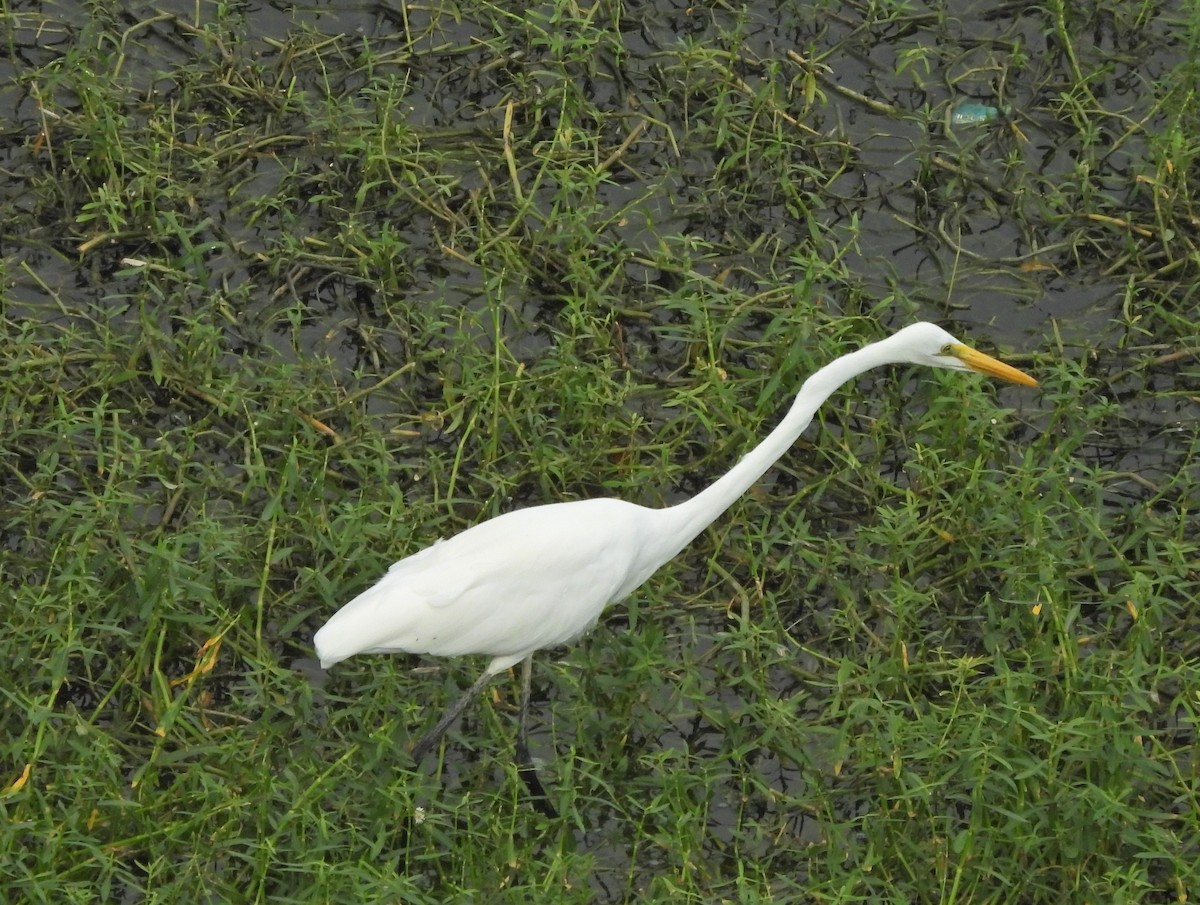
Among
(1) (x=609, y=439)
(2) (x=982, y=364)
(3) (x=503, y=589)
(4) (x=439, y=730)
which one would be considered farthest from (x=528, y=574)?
(2) (x=982, y=364)

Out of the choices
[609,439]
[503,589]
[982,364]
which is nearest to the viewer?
[503,589]

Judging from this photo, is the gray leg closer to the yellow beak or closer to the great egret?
the great egret

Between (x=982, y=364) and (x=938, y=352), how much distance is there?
0.52ft

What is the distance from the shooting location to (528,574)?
5.18 meters

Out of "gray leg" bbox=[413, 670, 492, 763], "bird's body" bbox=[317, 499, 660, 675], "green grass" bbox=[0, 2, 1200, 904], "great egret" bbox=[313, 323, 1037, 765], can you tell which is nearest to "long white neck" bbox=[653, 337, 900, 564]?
"great egret" bbox=[313, 323, 1037, 765]

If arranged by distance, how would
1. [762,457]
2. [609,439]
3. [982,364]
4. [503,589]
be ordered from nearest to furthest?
[503,589], [762,457], [982,364], [609,439]

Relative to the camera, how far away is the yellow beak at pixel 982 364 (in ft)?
17.7

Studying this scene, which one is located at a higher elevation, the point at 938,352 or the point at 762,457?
the point at 938,352

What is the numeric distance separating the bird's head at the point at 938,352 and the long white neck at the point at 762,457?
3cm

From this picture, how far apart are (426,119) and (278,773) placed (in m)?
2.86

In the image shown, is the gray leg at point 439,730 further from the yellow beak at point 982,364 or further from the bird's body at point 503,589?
the yellow beak at point 982,364

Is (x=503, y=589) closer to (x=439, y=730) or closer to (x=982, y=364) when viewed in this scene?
(x=439, y=730)

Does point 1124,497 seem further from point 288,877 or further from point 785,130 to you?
point 288,877

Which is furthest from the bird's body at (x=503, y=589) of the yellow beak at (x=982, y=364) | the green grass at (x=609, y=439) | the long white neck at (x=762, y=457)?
the yellow beak at (x=982, y=364)
